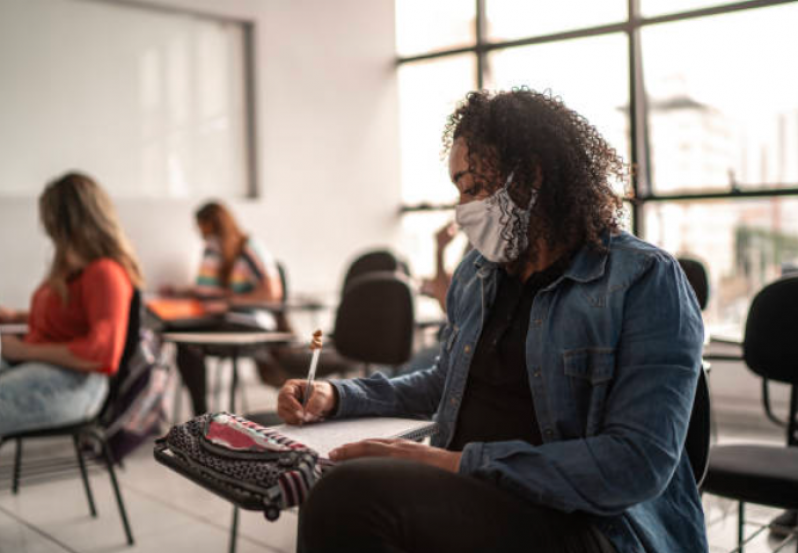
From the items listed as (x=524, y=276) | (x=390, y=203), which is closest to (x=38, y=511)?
(x=524, y=276)

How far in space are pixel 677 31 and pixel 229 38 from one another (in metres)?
2.98

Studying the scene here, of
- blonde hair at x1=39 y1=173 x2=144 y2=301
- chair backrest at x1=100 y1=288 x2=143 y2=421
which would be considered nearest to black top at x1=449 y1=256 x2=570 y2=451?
chair backrest at x1=100 y1=288 x2=143 y2=421

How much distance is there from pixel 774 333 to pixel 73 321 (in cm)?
218

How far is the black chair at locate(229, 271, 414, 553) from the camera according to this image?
3199 mm

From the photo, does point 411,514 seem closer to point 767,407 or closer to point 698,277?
point 767,407

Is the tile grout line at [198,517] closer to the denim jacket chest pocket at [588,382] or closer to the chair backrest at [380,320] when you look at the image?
the chair backrest at [380,320]

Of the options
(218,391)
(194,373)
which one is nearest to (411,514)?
(194,373)

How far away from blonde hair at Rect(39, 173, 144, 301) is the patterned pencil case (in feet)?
5.49

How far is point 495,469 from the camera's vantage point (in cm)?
109

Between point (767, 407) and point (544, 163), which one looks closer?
point (544, 163)

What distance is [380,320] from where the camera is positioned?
321 centimetres

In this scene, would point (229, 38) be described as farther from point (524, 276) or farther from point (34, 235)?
point (524, 276)

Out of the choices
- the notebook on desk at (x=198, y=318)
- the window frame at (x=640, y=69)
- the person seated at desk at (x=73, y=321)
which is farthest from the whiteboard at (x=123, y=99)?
the person seated at desk at (x=73, y=321)

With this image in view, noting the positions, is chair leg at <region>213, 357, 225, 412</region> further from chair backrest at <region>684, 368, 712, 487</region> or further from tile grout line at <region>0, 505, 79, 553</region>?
chair backrest at <region>684, 368, 712, 487</region>
